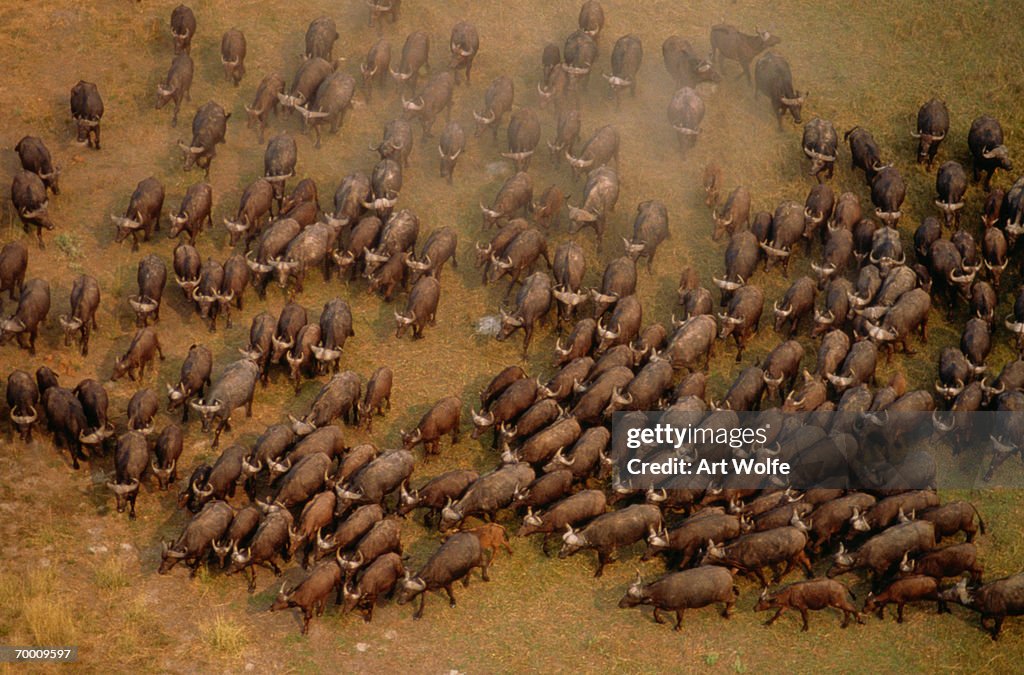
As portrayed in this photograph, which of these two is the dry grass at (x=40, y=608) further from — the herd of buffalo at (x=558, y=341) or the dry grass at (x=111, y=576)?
the herd of buffalo at (x=558, y=341)

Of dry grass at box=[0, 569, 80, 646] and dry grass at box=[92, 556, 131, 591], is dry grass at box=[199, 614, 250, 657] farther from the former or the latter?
dry grass at box=[0, 569, 80, 646]

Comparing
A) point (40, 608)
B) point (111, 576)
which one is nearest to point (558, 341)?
point (111, 576)

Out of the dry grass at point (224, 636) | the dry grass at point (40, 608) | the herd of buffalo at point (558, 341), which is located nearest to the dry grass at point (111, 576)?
the dry grass at point (40, 608)

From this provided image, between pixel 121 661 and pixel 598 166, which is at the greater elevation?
pixel 598 166

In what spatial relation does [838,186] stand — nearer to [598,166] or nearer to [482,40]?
[598,166]

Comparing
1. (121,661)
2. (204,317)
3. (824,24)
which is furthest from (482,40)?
(121,661)

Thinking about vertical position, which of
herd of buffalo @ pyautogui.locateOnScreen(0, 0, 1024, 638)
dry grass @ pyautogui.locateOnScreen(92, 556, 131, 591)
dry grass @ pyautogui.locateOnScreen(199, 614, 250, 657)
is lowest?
dry grass @ pyautogui.locateOnScreen(199, 614, 250, 657)

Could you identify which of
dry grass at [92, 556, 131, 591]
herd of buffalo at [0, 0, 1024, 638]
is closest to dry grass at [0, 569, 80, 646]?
dry grass at [92, 556, 131, 591]

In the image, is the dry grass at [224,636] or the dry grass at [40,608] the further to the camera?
the dry grass at [224,636]
